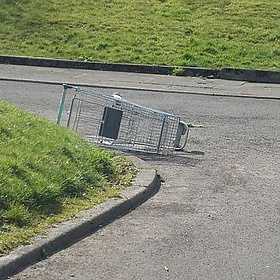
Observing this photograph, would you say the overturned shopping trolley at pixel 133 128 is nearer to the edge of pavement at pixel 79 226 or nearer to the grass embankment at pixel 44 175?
the grass embankment at pixel 44 175

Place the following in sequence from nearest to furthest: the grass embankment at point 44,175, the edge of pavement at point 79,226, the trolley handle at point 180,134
Result: the edge of pavement at point 79,226
the grass embankment at point 44,175
the trolley handle at point 180,134

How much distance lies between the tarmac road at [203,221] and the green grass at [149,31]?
930 centimetres

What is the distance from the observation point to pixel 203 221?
7.80m

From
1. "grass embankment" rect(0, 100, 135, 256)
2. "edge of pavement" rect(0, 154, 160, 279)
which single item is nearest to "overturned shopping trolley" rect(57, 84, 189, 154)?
"grass embankment" rect(0, 100, 135, 256)

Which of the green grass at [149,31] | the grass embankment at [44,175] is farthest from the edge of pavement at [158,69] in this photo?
the grass embankment at [44,175]

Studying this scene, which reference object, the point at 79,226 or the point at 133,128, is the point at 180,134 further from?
the point at 79,226

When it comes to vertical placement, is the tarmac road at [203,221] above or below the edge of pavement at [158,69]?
below

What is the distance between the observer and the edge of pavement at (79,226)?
20.1ft

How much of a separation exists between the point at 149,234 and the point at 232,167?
331 cm

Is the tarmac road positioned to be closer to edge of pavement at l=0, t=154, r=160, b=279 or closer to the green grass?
edge of pavement at l=0, t=154, r=160, b=279

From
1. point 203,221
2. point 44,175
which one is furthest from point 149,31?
point 203,221

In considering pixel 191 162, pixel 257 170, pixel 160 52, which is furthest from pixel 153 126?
pixel 160 52

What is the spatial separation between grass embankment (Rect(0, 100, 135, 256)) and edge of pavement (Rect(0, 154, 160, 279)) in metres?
0.09

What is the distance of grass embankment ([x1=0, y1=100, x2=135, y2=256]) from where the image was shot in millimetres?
6891
